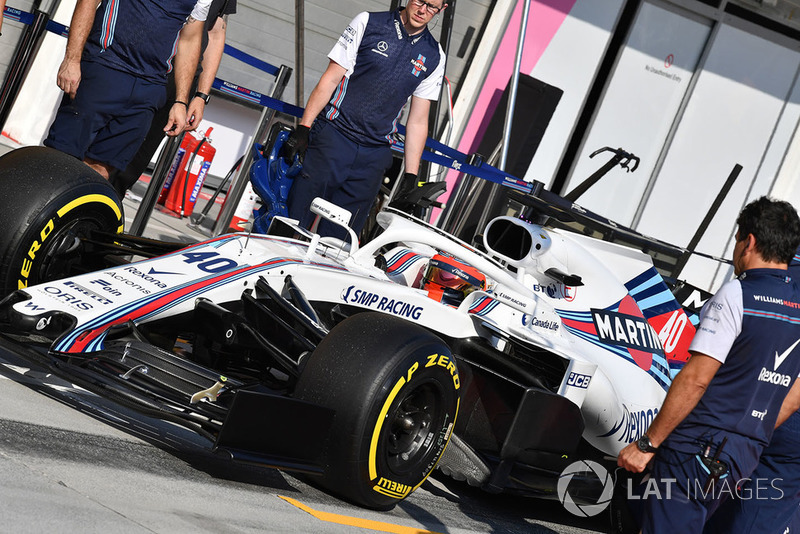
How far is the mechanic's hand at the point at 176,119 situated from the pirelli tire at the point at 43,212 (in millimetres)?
911

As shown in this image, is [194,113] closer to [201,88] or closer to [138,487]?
[201,88]

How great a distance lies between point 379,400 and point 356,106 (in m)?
2.61

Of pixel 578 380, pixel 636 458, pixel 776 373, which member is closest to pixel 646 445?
pixel 636 458

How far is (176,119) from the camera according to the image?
209 inches

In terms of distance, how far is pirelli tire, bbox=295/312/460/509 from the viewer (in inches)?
139

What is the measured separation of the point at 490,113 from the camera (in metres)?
13.0

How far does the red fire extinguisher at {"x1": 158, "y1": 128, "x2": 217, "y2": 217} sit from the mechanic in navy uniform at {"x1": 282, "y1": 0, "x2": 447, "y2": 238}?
4.71m

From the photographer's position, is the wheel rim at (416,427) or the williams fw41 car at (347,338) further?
the wheel rim at (416,427)

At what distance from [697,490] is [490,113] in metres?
10.0

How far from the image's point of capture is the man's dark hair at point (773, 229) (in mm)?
3467

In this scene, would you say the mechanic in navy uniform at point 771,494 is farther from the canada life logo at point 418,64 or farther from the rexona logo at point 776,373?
the canada life logo at point 418,64

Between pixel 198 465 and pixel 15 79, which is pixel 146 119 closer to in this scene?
pixel 15 79

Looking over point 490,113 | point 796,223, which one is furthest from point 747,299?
point 490,113

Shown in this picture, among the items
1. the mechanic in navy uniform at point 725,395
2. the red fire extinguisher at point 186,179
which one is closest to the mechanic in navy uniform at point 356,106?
the mechanic in navy uniform at point 725,395
